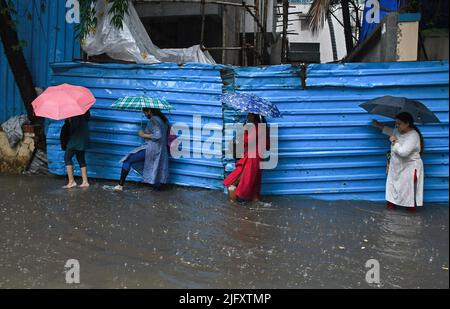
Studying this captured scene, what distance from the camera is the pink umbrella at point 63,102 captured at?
23.1 ft

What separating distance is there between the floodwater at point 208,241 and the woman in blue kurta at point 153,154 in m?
0.29

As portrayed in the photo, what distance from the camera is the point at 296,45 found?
19.3 metres

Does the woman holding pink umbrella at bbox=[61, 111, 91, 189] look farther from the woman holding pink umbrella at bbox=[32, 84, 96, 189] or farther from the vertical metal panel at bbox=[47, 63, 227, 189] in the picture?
the vertical metal panel at bbox=[47, 63, 227, 189]

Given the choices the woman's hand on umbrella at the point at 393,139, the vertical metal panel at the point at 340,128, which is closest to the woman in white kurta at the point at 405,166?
the woman's hand on umbrella at the point at 393,139

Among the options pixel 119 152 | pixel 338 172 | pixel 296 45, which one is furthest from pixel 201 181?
pixel 296 45

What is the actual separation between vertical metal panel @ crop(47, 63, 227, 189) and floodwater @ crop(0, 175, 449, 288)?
489 mm

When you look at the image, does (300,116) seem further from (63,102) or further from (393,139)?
(63,102)

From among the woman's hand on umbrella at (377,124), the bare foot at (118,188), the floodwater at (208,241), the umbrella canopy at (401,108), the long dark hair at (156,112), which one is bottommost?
the floodwater at (208,241)

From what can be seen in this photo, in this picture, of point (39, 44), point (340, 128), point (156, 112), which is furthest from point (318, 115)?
point (39, 44)

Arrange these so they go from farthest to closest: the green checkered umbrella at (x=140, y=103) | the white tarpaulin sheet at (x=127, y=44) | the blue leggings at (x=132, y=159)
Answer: the white tarpaulin sheet at (x=127, y=44), the blue leggings at (x=132, y=159), the green checkered umbrella at (x=140, y=103)

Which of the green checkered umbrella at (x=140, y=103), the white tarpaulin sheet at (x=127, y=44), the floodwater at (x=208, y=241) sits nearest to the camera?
the floodwater at (x=208, y=241)

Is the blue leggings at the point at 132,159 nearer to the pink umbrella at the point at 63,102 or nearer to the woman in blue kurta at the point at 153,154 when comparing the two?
the woman in blue kurta at the point at 153,154

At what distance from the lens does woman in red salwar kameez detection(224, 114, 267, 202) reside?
6.80 meters

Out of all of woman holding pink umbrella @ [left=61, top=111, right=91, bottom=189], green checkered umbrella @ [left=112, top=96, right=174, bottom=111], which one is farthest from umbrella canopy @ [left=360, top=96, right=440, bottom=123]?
woman holding pink umbrella @ [left=61, top=111, right=91, bottom=189]
